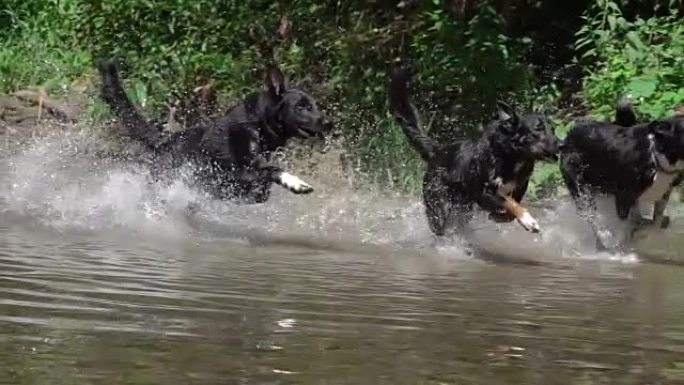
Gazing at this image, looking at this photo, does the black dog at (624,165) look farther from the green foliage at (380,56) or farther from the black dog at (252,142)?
the black dog at (252,142)

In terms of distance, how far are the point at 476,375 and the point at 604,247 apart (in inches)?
179

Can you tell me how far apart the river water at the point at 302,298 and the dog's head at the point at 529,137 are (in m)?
0.65

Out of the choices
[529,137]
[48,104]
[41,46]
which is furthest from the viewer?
[41,46]

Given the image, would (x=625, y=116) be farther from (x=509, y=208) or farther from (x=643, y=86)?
(x=643, y=86)

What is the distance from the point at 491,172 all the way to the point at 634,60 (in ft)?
11.3

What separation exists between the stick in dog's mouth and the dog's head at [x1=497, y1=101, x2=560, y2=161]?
32 centimetres

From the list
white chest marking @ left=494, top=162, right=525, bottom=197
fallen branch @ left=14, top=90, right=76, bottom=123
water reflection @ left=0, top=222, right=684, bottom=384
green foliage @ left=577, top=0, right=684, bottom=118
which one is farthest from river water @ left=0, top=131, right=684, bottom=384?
fallen branch @ left=14, top=90, right=76, bottom=123

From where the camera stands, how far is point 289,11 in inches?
489

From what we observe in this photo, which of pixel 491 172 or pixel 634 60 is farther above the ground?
pixel 634 60

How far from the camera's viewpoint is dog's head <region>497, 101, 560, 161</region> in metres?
6.95

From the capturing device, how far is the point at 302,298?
14.0 ft

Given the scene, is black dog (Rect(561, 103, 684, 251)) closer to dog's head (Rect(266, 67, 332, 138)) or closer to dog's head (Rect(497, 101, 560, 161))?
dog's head (Rect(497, 101, 560, 161))

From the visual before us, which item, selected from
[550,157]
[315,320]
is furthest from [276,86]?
[315,320]

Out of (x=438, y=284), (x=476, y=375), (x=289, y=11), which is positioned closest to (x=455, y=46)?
(x=289, y=11)
